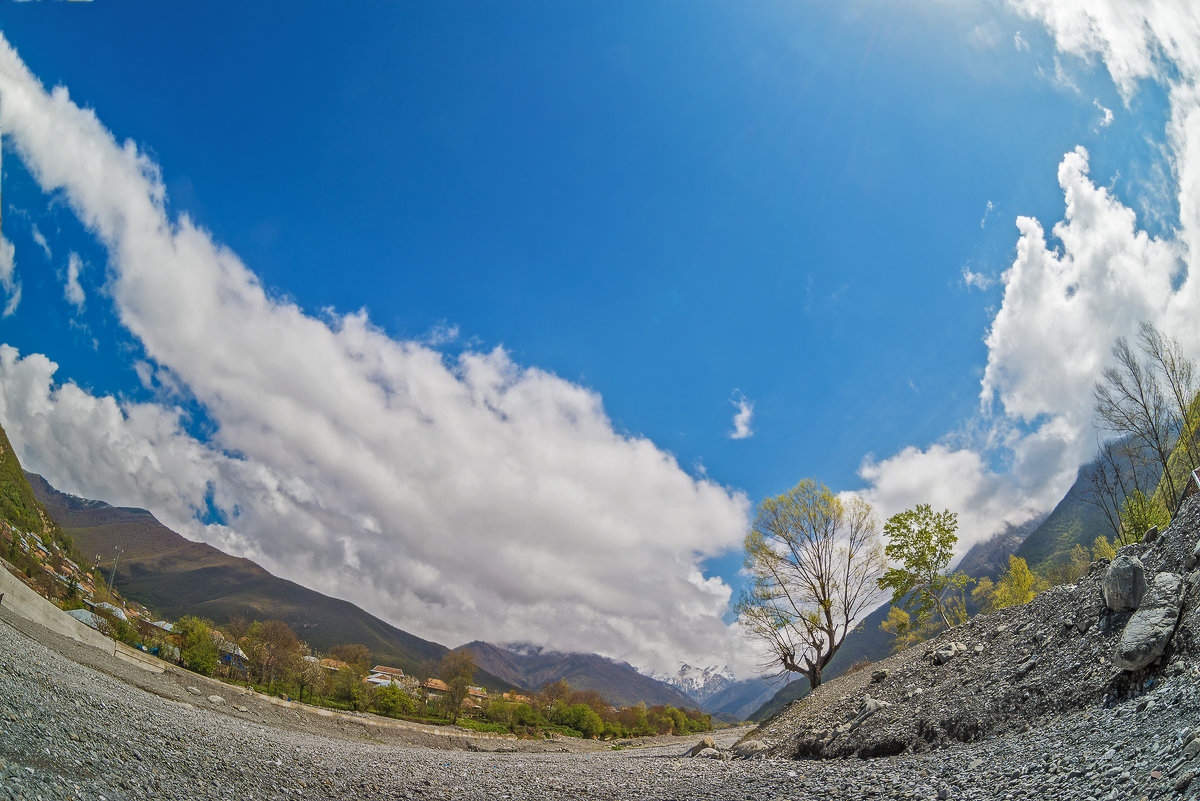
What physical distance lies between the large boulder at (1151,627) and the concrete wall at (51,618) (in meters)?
52.6

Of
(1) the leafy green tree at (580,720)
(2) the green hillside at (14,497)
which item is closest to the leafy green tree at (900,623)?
(1) the leafy green tree at (580,720)

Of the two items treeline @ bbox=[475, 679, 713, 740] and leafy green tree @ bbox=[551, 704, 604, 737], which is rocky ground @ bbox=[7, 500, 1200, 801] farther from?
leafy green tree @ bbox=[551, 704, 604, 737]

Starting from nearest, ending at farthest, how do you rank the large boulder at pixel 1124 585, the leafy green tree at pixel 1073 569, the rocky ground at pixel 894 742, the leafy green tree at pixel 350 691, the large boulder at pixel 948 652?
the rocky ground at pixel 894 742, the large boulder at pixel 1124 585, the large boulder at pixel 948 652, the leafy green tree at pixel 1073 569, the leafy green tree at pixel 350 691

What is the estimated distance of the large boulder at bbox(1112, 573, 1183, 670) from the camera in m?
8.67

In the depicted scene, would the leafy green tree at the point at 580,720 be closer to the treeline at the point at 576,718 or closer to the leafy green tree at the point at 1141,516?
the treeline at the point at 576,718

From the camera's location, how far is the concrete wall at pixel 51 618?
102 feet

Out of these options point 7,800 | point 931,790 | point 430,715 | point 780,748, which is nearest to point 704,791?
point 931,790

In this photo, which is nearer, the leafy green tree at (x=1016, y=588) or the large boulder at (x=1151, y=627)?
the large boulder at (x=1151, y=627)

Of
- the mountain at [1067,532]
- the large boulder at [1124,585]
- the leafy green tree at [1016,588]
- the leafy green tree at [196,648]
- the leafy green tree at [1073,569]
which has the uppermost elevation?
the mountain at [1067,532]

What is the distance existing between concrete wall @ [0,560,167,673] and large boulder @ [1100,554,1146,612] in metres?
53.7

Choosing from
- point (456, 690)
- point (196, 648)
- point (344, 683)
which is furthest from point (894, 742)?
point (456, 690)

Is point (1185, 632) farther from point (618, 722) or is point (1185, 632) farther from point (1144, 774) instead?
point (618, 722)

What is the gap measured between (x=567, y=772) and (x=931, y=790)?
12881mm

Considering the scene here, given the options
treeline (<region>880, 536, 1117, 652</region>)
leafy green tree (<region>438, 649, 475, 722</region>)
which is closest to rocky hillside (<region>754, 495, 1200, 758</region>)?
treeline (<region>880, 536, 1117, 652</region>)
